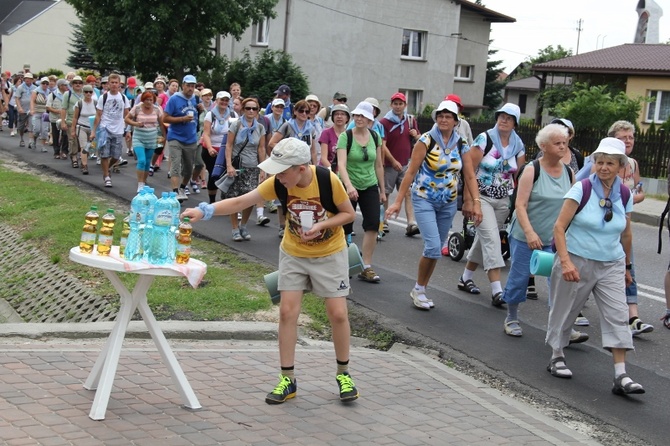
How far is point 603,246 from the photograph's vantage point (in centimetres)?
684

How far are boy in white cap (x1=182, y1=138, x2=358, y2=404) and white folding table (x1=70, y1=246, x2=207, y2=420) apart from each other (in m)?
0.58

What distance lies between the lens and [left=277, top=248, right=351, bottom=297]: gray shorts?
6.08 meters

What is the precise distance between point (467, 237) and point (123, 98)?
9261 millimetres

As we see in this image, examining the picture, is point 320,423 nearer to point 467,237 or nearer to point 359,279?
point 359,279

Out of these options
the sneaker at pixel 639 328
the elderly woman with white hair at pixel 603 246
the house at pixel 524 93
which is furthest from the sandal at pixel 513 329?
the house at pixel 524 93

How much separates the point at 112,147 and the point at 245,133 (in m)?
5.54

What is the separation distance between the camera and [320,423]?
5.67 meters

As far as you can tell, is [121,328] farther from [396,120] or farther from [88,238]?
[396,120]

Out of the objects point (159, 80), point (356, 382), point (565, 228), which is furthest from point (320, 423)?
point (159, 80)

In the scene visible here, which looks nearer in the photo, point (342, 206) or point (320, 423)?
point (320, 423)

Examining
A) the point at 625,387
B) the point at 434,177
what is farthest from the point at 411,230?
the point at 625,387

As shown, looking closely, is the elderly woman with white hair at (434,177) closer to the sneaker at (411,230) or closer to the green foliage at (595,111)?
the sneaker at (411,230)

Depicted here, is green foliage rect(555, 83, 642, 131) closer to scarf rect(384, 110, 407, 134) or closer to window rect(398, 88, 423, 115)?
scarf rect(384, 110, 407, 134)

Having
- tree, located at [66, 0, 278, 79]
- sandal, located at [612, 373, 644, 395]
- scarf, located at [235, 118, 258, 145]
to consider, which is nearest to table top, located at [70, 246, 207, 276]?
sandal, located at [612, 373, 644, 395]
